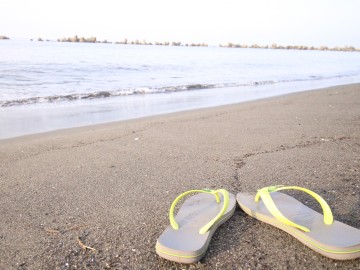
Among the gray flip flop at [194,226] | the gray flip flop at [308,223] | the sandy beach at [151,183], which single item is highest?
the gray flip flop at [308,223]

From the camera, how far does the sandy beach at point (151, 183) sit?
4.83 feet

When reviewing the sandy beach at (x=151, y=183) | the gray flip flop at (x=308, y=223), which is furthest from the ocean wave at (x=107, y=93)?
the gray flip flop at (x=308, y=223)

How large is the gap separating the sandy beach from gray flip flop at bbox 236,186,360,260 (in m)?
0.05

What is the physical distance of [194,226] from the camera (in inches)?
64.6

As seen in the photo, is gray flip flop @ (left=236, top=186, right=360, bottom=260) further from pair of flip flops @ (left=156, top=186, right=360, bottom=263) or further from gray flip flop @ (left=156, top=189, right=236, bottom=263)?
gray flip flop @ (left=156, top=189, right=236, bottom=263)

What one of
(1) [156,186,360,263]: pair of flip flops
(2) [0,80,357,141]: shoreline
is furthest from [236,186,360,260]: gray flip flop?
(2) [0,80,357,141]: shoreline

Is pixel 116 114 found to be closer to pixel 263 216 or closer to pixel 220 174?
pixel 220 174

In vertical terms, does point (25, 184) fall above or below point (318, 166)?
below

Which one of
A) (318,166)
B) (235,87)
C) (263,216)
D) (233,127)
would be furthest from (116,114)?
(235,87)

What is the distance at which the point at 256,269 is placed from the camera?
1.36m

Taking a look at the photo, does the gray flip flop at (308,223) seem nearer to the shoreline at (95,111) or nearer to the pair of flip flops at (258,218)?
the pair of flip flops at (258,218)

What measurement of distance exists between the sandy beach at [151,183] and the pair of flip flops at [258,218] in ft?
0.16

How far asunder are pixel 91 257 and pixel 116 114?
454 centimetres

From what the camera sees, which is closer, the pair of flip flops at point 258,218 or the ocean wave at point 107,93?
the pair of flip flops at point 258,218
